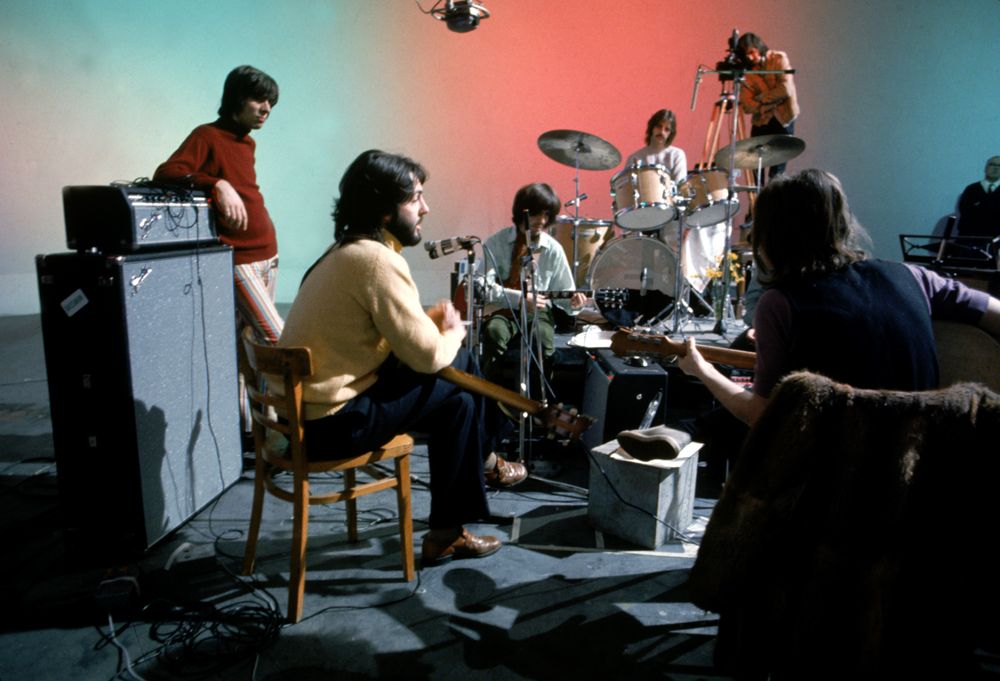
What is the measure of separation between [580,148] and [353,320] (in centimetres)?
341

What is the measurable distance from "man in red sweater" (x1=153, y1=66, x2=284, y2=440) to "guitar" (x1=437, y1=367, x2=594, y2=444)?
3.64 ft

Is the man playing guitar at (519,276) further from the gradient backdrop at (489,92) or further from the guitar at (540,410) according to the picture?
the gradient backdrop at (489,92)

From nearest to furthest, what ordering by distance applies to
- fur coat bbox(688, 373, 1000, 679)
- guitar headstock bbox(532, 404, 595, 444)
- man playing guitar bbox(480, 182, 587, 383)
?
1. fur coat bbox(688, 373, 1000, 679)
2. guitar headstock bbox(532, 404, 595, 444)
3. man playing guitar bbox(480, 182, 587, 383)

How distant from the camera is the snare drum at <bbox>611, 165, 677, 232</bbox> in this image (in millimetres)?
4305

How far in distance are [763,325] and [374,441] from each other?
1.08 metres

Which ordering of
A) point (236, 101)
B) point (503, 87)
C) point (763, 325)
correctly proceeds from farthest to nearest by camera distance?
point (503, 87) < point (236, 101) < point (763, 325)

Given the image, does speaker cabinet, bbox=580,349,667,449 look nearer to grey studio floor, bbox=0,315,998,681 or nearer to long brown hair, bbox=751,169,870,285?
grey studio floor, bbox=0,315,998,681

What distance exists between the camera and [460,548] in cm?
204

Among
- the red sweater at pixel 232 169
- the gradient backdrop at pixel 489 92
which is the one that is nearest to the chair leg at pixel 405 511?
the red sweater at pixel 232 169

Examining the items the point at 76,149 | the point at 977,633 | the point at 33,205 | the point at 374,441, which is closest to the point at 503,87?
the point at 76,149

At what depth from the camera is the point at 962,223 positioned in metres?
5.99

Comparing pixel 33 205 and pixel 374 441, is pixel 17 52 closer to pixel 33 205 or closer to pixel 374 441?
pixel 33 205

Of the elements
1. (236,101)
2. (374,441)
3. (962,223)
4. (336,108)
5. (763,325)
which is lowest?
(374,441)

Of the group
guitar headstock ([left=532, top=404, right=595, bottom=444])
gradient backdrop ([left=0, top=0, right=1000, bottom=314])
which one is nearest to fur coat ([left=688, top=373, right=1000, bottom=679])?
guitar headstock ([left=532, top=404, right=595, bottom=444])
